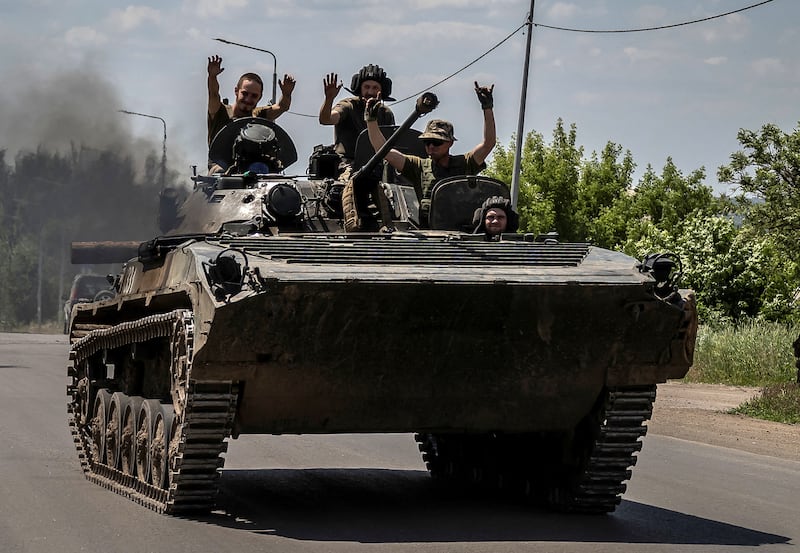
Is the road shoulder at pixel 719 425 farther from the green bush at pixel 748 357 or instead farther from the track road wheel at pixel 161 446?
the track road wheel at pixel 161 446

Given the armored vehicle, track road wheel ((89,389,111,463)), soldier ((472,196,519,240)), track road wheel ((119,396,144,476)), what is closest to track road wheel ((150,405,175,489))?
the armored vehicle

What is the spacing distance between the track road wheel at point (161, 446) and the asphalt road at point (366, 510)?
0.77 feet

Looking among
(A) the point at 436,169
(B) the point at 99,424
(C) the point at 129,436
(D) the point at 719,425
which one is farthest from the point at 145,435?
(D) the point at 719,425

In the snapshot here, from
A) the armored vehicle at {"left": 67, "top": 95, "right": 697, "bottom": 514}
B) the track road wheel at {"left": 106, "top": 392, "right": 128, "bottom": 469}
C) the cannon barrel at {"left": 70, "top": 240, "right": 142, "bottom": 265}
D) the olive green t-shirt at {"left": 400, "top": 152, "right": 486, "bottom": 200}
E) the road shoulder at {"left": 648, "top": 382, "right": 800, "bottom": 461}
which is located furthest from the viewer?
the road shoulder at {"left": 648, "top": 382, "right": 800, "bottom": 461}

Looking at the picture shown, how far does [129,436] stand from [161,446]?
1237 mm

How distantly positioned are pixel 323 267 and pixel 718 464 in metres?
6.04

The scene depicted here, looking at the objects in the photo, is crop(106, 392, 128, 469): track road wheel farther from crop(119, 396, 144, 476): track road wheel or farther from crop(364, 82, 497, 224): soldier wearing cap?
crop(364, 82, 497, 224): soldier wearing cap

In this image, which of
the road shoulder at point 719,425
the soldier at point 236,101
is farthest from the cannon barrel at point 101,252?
the road shoulder at point 719,425

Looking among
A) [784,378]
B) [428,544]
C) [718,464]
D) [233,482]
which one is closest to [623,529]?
[428,544]

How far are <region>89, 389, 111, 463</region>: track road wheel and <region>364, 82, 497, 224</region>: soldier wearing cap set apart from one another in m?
2.86

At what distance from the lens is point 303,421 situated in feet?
29.7

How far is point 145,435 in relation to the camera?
1004 centimetres

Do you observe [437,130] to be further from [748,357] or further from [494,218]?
[748,357]

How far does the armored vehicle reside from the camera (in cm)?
845
